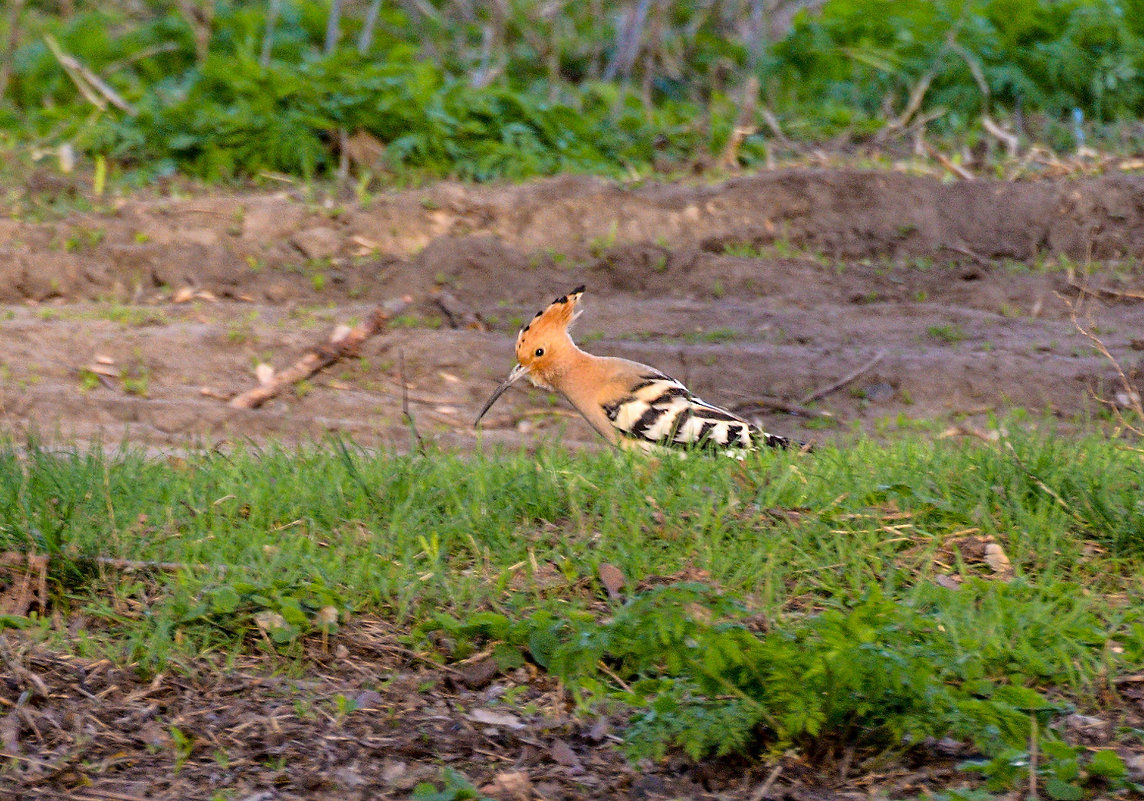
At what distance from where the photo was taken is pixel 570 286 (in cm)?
803

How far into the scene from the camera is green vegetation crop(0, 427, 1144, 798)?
9.70ft

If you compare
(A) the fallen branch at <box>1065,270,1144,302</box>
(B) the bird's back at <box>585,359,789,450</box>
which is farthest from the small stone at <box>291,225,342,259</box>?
(A) the fallen branch at <box>1065,270,1144,302</box>

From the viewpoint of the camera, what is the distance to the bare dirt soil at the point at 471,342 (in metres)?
3.09

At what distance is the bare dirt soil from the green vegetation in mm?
135

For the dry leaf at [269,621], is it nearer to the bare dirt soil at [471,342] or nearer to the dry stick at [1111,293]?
the bare dirt soil at [471,342]

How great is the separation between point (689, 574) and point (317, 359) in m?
3.51

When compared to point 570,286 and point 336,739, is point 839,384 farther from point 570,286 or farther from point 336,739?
point 336,739

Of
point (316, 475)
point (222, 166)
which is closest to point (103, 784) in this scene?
point (316, 475)

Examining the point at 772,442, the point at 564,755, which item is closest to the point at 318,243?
the point at 772,442

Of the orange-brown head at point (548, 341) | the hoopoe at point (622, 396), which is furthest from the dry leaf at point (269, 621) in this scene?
the orange-brown head at point (548, 341)

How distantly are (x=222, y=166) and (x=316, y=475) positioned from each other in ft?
19.0

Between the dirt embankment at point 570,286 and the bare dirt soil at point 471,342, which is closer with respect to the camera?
the bare dirt soil at point 471,342

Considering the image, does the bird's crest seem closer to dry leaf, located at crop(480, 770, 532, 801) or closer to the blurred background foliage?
dry leaf, located at crop(480, 770, 532, 801)

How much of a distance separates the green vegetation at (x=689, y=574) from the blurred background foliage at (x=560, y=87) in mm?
5462
